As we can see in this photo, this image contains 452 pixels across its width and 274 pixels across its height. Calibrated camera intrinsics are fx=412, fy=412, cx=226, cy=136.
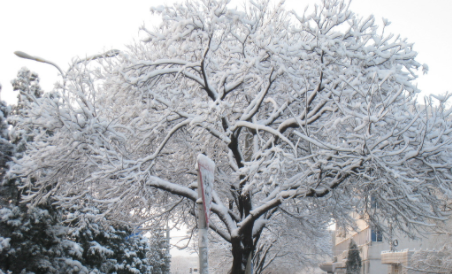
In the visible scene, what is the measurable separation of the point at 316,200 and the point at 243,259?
10.8ft

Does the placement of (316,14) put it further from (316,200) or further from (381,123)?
(316,200)

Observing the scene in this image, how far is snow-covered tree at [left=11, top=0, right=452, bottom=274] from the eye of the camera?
322 inches

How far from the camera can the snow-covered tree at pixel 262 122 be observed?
819 centimetres

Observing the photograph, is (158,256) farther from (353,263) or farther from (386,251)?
(386,251)

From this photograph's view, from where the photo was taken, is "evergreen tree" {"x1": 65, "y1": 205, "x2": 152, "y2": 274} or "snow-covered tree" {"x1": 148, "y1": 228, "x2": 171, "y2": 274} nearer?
"evergreen tree" {"x1": 65, "y1": 205, "x2": 152, "y2": 274}

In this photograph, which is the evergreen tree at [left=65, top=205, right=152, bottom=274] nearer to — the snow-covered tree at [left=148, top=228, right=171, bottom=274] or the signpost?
the signpost

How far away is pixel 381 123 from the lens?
25.8 feet

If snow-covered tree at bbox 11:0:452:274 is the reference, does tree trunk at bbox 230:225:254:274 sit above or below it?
below

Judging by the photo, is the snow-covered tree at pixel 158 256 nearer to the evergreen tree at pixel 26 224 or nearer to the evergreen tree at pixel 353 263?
the evergreen tree at pixel 353 263

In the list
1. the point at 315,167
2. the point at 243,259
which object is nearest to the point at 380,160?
the point at 315,167

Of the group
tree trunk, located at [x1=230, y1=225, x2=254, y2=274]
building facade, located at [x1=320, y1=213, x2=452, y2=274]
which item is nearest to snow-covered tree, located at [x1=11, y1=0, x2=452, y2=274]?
tree trunk, located at [x1=230, y1=225, x2=254, y2=274]

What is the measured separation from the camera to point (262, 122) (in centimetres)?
1029

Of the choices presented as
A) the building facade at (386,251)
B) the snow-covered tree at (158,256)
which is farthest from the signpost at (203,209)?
the snow-covered tree at (158,256)

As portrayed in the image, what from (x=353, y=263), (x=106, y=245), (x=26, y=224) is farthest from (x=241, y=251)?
(x=353, y=263)
